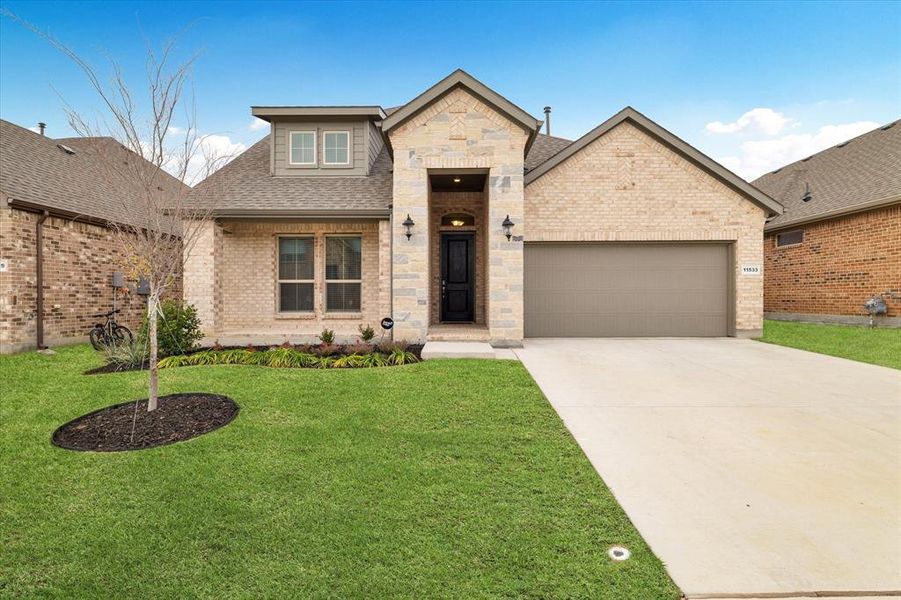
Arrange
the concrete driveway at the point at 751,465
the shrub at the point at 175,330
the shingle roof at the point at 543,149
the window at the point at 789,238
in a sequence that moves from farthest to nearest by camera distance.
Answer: the window at the point at 789,238, the shingle roof at the point at 543,149, the shrub at the point at 175,330, the concrete driveway at the point at 751,465

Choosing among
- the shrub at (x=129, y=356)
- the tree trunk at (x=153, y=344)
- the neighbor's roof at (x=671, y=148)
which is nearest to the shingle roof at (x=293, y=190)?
the neighbor's roof at (x=671, y=148)

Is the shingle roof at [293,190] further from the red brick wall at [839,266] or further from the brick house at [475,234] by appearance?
the red brick wall at [839,266]

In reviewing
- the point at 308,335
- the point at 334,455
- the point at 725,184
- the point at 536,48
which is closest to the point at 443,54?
the point at 536,48

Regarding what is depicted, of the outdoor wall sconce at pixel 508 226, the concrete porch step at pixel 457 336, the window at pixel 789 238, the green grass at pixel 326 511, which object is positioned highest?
the window at pixel 789 238

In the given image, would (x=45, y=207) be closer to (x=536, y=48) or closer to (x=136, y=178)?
(x=136, y=178)

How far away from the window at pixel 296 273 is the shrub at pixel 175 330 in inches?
115

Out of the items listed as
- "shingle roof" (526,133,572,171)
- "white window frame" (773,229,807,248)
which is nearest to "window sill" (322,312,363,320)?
"shingle roof" (526,133,572,171)

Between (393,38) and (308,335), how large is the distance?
40.5 feet

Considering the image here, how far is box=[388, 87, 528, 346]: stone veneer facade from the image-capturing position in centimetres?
877

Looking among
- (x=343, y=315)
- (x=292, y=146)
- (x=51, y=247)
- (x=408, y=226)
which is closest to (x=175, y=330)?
(x=343, y=315)

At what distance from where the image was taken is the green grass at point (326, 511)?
6.86ft

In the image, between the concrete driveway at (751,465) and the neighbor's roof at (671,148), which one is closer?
the concrete driveway at (751,465)

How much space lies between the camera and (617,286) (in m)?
10.5

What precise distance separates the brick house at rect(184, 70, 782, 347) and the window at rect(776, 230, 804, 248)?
5098 millimetres
